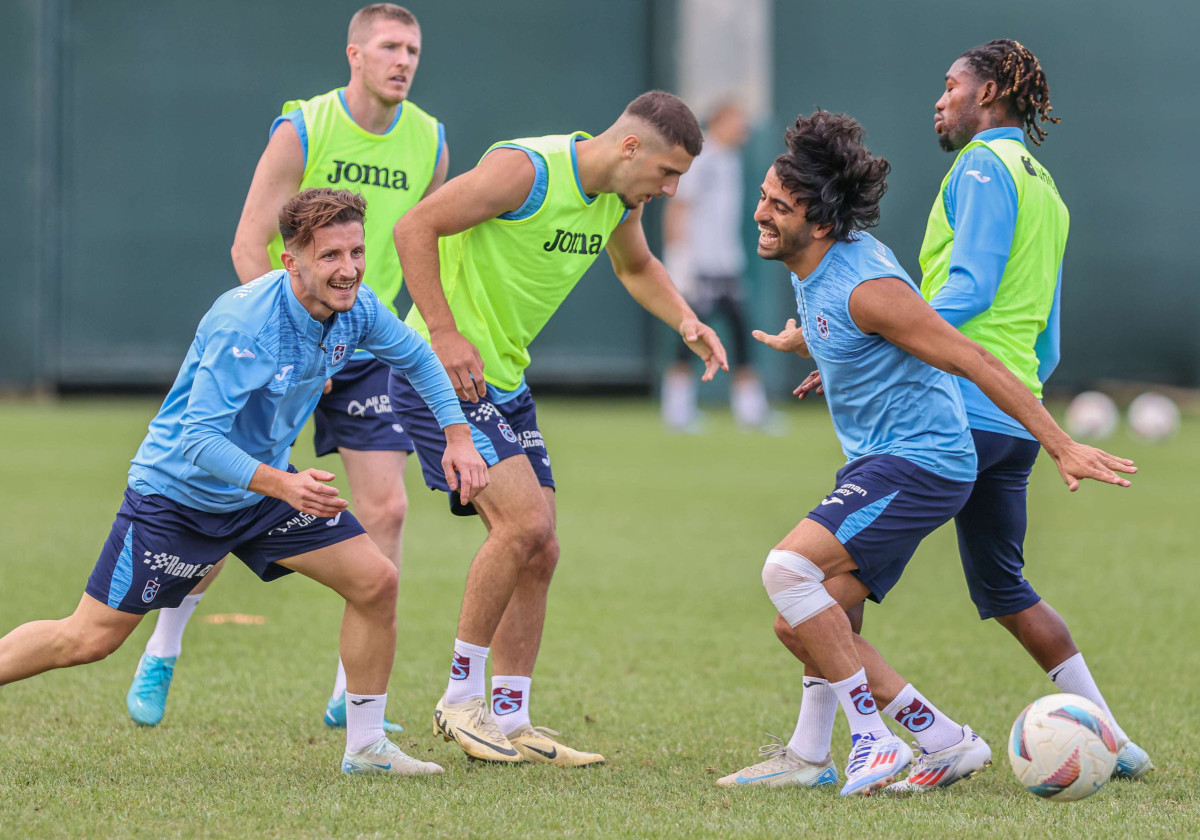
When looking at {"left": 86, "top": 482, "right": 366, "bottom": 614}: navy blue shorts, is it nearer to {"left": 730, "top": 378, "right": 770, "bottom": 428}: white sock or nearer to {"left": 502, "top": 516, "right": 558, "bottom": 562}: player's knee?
{"left": 502, "top": 516, "right": 558, "bottom": 562}: player's knee

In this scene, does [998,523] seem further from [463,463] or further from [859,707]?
[463,463]

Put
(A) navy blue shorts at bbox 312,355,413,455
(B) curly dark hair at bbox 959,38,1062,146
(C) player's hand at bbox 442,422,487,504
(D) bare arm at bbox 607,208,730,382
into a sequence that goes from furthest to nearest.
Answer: (A) navy blue shorts at bbox 312,355,413,455
(D) bare arm at bbox 607,208,730,382
(B) curly dark hair at bbox 959,38,1062,146
(C) player's hand at bbox 442,422,487,504

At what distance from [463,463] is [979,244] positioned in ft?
5.31

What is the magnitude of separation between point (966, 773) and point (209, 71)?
1553 cm

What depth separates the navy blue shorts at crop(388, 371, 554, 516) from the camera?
4.48 metres

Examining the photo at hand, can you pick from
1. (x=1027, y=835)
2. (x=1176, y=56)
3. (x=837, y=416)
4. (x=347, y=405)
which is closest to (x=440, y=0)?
(x=1176, y=56)

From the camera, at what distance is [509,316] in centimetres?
464

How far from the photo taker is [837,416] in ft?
13.9

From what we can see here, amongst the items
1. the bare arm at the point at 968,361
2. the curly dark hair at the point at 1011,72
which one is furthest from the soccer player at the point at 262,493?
the curly dark hair at the point at 1011,72

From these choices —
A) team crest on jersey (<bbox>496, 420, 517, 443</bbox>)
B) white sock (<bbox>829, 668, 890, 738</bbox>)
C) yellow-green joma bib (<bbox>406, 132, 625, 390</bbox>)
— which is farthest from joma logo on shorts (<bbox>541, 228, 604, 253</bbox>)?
white sock (<bbox>829, 668, 890, 738</bbox>)

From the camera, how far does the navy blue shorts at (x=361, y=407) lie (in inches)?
203

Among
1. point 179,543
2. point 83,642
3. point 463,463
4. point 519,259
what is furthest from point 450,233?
point 83,642

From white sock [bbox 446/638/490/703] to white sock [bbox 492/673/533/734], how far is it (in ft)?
0.42

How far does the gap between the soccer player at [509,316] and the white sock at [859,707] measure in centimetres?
82
